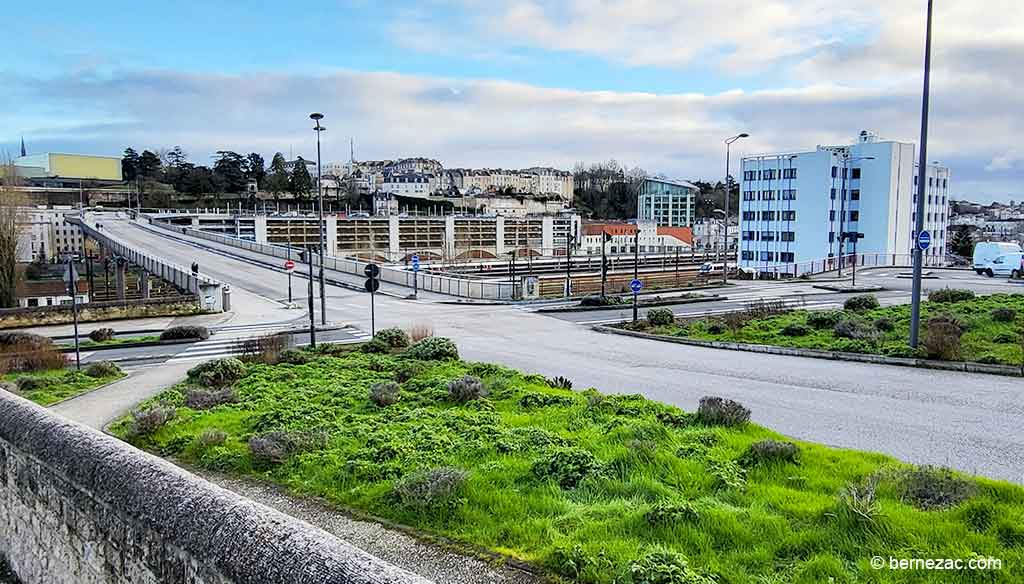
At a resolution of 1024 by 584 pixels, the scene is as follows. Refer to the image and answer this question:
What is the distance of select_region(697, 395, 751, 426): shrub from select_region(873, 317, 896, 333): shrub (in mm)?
12327

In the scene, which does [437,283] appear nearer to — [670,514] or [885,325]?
[885,325]

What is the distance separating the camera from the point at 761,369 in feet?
55.4

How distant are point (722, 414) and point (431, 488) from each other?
5033 mm

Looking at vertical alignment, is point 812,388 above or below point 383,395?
below

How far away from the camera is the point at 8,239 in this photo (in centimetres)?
3812

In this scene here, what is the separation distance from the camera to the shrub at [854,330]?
1967 centimetres

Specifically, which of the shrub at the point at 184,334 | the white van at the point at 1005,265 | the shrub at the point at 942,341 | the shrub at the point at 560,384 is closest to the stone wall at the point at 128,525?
the shrub at the point at 560,384

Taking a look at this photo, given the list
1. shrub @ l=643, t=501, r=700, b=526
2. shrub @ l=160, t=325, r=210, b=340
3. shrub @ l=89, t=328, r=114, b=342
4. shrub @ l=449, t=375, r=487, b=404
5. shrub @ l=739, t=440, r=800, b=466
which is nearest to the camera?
shrub @ l=643, t=501, r=700, b=526

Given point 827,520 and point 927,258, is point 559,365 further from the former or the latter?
point 927,258

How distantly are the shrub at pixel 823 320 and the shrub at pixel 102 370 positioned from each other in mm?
21016

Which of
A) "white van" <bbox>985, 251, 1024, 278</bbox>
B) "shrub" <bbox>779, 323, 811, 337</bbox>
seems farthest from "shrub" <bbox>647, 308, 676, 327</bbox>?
"white van" <bbox>985, 251, 1024, 278</bbox>

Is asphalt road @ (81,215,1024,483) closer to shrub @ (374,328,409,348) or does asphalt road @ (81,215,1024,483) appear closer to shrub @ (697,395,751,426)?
shrub @ (697,395,751,426)

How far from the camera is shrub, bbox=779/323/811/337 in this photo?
21.4 meters

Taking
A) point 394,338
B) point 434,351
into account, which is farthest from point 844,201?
point 434,351
